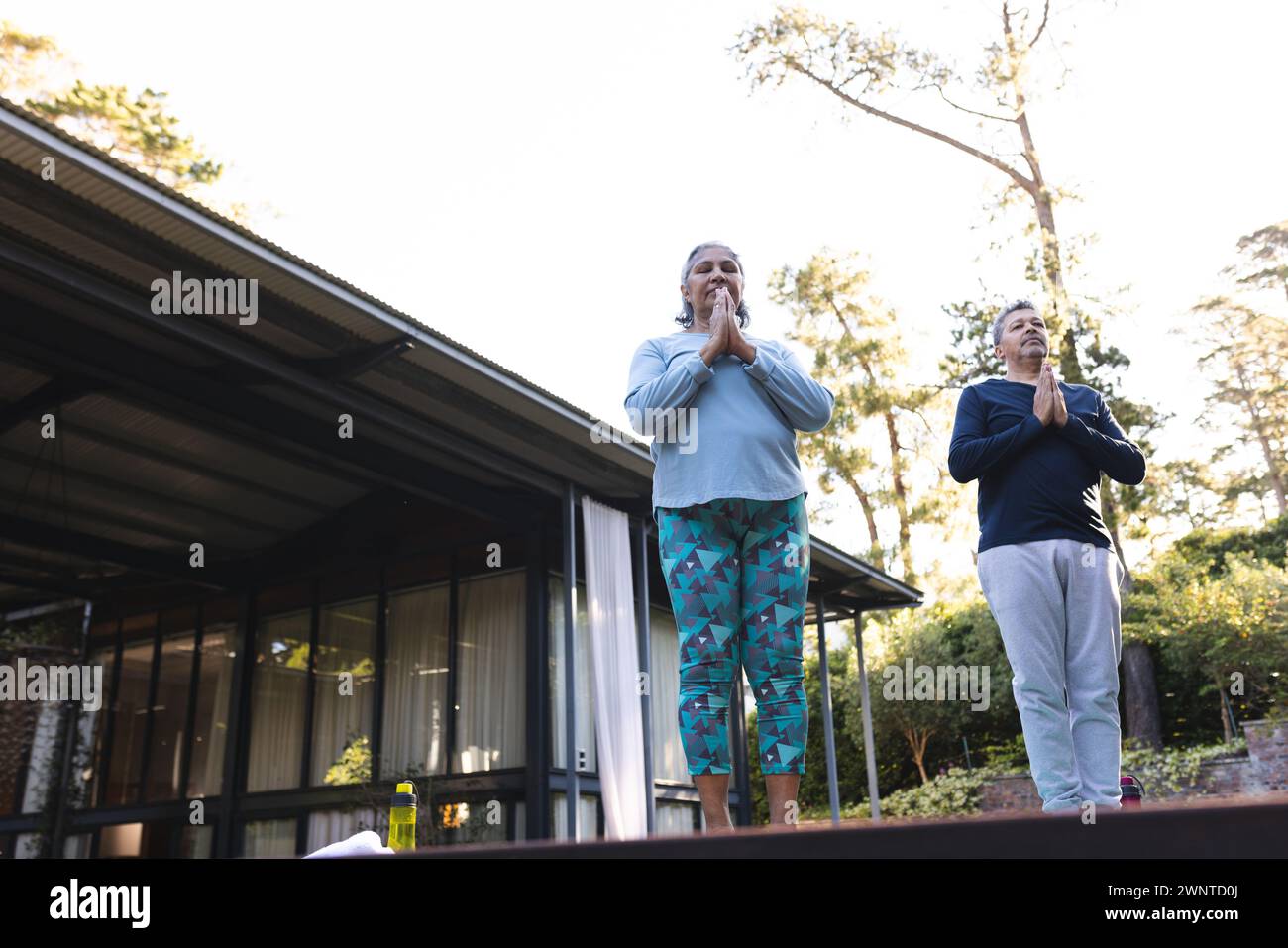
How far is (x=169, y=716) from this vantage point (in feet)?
31.1

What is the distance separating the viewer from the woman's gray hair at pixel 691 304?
250cm

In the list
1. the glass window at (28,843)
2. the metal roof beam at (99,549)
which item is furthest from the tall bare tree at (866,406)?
the glass window at (28,843)

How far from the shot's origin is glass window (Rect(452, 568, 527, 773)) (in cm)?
786

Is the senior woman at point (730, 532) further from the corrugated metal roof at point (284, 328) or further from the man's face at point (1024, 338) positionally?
the corrugated metal roof at point (284, 328)

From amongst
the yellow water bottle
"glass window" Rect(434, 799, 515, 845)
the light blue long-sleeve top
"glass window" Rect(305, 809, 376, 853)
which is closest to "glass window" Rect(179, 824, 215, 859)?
"glass window" Rect(305, 809, 376, 853)

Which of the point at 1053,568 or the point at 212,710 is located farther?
the point at 212,710

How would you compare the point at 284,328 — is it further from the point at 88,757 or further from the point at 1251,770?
the point at 1251,770

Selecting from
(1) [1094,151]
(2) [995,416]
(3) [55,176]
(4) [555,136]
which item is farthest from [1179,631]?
(4) [555,136]

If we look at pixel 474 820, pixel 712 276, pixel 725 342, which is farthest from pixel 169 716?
pixel 725 342

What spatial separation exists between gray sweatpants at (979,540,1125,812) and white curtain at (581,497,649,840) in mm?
5112

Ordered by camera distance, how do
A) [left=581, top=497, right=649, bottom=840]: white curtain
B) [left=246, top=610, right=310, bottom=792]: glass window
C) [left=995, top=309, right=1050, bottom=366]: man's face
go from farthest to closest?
[left=246, top=610, right=310, bottom=792]: glass window → [left=581, top=497, right=649, bottom=840]: white curtain → [left=995, top=309, right=1050, bottom=366]: man's face

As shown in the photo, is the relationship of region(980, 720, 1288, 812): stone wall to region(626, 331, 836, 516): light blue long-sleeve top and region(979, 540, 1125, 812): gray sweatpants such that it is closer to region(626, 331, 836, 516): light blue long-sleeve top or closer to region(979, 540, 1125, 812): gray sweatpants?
region(979, 540, 1125, 812): gray sweatpants

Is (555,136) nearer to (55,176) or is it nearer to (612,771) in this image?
(612,771)

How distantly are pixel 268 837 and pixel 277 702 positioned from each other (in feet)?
3.53
